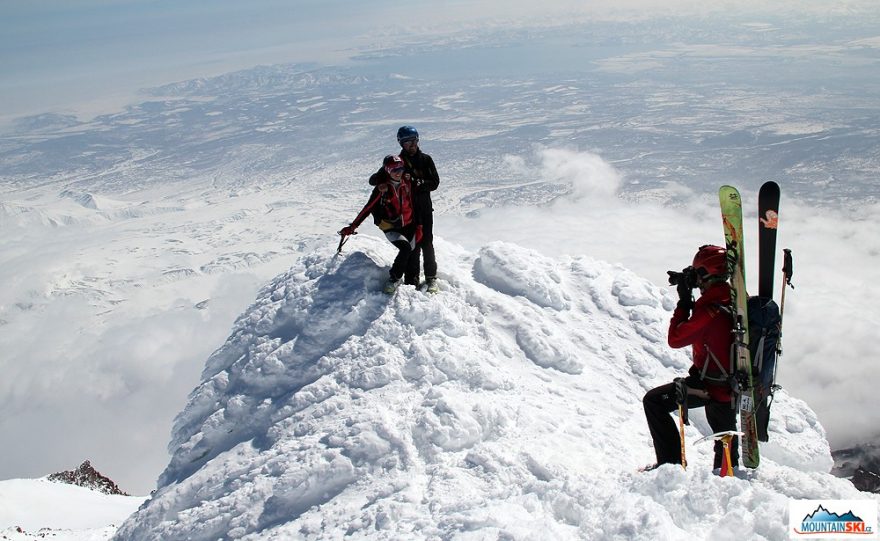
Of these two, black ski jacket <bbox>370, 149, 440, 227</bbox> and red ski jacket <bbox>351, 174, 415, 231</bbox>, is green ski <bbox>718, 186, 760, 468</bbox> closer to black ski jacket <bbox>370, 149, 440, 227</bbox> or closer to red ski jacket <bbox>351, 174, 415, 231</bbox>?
black ski jacket <bbox>370, 149, 440, 227</bbox>

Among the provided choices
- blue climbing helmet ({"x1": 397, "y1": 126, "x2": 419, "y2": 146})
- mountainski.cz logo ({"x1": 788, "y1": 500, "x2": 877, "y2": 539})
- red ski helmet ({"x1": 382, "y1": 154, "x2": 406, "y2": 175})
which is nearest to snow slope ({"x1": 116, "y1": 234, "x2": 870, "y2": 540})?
mountainski.cz logo ({"x1": 788, "y1": 500, "x2": 877, "y2": 539})

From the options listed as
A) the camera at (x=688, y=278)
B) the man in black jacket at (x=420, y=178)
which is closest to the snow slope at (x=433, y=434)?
the man in black jacket at (x=420, y=178)

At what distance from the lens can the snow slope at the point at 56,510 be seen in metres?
13.0

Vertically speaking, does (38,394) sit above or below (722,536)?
below

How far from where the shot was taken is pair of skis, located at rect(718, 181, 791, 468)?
5020mm

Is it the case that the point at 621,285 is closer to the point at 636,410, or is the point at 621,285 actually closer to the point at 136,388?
the point at 636,410

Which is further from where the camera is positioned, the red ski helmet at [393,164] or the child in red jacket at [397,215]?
the child in red jacket at [397,215]

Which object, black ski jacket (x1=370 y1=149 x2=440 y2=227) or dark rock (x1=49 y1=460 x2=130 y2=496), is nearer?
black ski jacket (x1=370 y1=149 x2=440 y2=227)

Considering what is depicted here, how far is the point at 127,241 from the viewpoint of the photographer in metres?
188

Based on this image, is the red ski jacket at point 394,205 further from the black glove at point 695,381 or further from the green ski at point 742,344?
the black glove at point 695,381

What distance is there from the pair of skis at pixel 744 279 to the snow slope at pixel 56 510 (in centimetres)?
1255

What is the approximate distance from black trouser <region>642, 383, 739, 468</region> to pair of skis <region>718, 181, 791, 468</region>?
152 mm

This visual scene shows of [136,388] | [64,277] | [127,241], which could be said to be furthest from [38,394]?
[127,241]

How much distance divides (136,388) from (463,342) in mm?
130370
